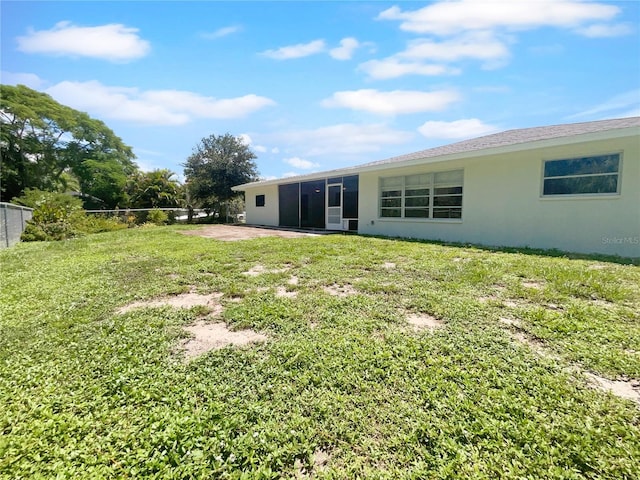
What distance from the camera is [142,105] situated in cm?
1236

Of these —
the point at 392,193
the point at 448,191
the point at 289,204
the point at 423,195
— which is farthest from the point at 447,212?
the point at 289,204

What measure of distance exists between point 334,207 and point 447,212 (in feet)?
16.4

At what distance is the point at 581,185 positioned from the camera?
22.0 ft

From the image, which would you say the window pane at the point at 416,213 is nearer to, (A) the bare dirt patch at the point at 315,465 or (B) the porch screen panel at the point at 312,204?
(B) the porch screen panel at the point at 312,204

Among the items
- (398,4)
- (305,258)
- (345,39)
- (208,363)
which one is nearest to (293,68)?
(345,39)

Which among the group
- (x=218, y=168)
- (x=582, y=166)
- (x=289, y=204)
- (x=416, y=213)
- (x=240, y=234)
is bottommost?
(x=240, y=234)

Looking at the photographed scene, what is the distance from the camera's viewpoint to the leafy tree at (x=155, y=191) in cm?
1920

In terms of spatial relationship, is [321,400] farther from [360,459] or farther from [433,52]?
[433,52]

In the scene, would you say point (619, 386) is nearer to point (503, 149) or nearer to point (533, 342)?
point (533, 342)

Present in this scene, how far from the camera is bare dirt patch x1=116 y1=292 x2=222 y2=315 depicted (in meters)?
3.42

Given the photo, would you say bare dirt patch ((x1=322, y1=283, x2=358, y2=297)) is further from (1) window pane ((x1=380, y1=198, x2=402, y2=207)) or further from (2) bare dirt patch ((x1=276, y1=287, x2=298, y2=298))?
(1) window pane ((x1=380, y1=198, x2=402, y2=207))

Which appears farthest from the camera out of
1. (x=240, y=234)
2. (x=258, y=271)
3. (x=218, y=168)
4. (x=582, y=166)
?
(x=218, y=168)

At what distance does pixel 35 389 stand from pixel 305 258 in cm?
430

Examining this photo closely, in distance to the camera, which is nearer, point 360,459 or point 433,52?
point 360,459
